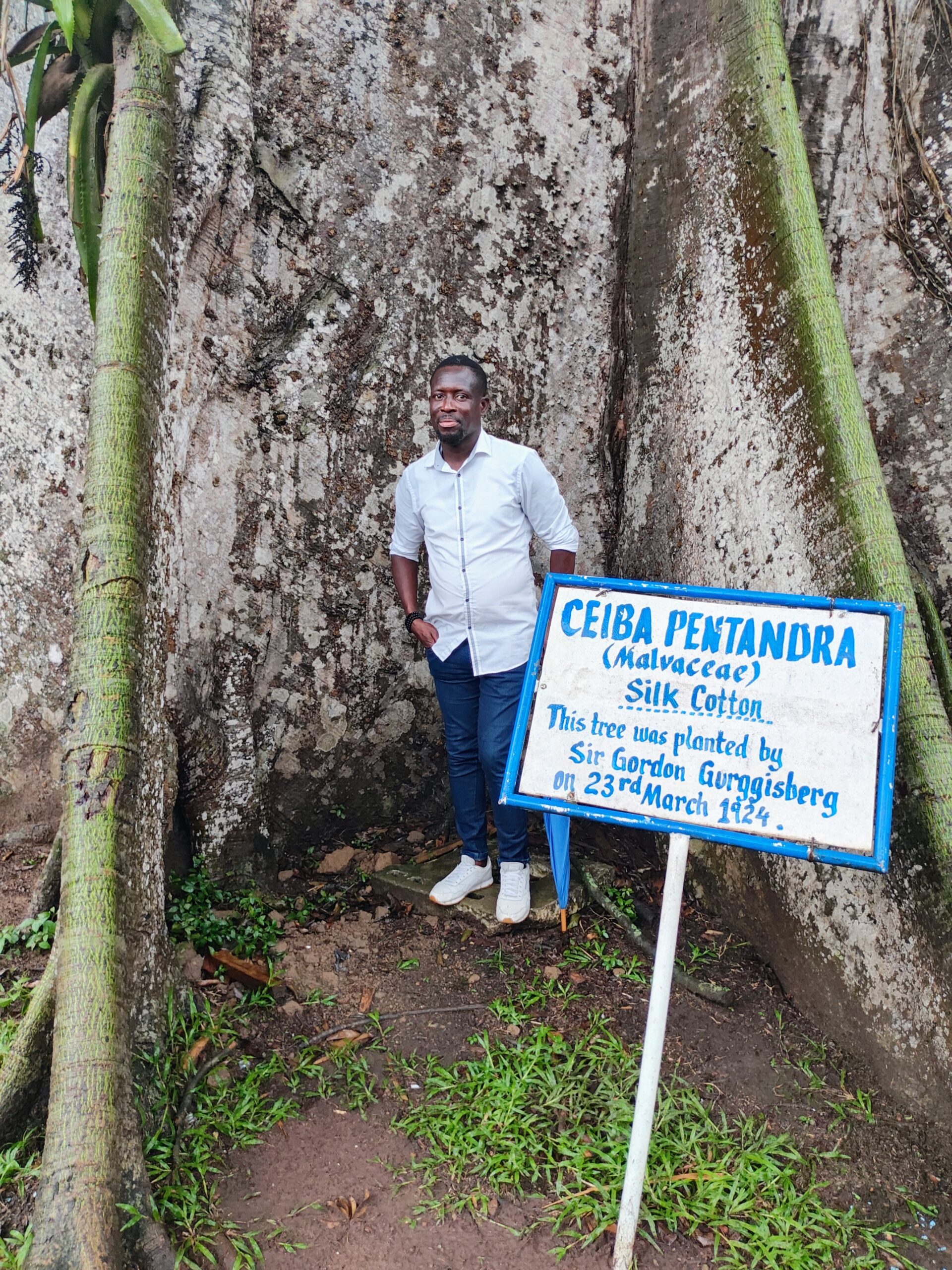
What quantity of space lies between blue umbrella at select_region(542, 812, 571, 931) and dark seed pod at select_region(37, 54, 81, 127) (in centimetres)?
310

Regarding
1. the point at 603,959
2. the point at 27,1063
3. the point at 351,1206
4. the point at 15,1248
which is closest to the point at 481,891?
the point at 603,959

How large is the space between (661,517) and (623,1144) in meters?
2.30

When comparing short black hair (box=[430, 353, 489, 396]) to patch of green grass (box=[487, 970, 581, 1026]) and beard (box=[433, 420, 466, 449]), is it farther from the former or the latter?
patch of green grass (box=[487, 970, 581, 1026])

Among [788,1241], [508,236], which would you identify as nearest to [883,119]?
[508,236]

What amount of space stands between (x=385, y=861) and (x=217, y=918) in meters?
0.78

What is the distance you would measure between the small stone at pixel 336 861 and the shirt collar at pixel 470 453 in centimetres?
167

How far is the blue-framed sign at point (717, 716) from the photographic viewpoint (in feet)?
6.53

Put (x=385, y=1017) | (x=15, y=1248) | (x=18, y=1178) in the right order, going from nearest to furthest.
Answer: (x=15, y=1248)
(x=18, y=1178)
(x=385, y=1017)

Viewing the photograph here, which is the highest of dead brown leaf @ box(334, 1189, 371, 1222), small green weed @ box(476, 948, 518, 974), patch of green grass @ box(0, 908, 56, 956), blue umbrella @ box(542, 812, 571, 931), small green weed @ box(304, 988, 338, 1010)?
blue umbrella @ box(542, 812, 571, 931)

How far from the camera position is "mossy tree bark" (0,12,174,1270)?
2055 millimetres

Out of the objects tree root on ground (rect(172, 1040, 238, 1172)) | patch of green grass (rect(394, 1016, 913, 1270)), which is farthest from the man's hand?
tree root on ground (rect(172, 1040, 238, 1172))

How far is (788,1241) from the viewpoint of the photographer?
2211 mm

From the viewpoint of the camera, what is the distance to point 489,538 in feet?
10.5

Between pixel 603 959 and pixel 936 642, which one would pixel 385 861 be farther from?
pixel 936 642
